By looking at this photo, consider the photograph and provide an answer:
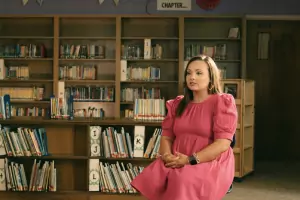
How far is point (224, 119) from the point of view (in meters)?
2.83

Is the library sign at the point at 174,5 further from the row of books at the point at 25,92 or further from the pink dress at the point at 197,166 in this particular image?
the pink dress at the point at 197,166

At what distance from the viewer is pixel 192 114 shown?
293cm

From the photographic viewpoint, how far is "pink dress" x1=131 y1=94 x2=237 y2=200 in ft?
8.94

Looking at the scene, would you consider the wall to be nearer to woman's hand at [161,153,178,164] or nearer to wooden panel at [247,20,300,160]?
wooden panel at [247,20,300,160]

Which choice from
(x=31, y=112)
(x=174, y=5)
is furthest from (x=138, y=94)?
(x=31, y=112)

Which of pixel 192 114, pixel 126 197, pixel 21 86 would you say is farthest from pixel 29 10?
pixel 192 114

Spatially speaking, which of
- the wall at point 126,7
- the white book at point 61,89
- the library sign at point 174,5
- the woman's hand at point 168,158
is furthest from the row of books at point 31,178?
the library sign at point 174,5

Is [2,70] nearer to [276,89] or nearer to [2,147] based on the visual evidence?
[2,147]

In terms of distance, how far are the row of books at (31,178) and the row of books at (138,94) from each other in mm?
3264

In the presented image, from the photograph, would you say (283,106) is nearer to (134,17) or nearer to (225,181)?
(134,17)

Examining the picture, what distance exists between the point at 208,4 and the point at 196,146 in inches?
216

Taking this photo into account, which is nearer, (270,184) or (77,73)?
(270,184)

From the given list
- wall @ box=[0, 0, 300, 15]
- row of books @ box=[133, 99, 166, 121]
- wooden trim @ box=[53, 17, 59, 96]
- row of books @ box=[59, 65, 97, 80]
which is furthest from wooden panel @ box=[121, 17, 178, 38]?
row of books @ box=[133, 99, 166, 121]

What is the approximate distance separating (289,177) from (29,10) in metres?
4.49
